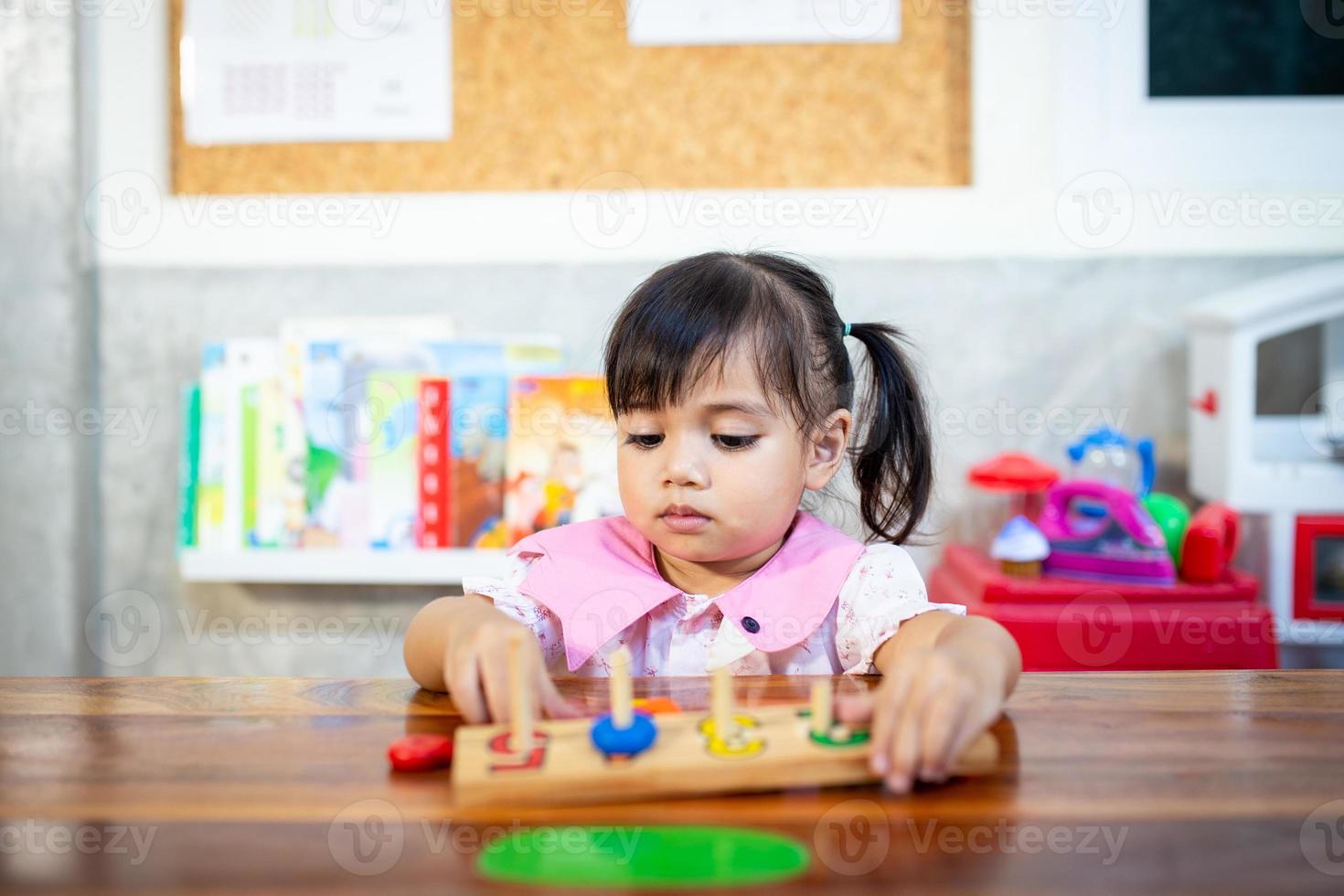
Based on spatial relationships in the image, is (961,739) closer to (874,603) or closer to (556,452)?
(874,603)

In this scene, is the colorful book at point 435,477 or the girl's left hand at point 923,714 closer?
the girl's left hand at point 923,714

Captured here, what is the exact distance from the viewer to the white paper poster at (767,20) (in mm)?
1858

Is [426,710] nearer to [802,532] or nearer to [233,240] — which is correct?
[802,532]

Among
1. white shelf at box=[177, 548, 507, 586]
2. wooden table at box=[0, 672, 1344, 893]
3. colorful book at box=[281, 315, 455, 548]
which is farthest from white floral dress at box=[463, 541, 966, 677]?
colorful book at box=[281, 315, 455, 548]

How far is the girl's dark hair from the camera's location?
3.20 feet

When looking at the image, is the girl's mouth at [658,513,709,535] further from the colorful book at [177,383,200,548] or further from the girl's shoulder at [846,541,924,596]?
the colorful book at [177,383,200,548]

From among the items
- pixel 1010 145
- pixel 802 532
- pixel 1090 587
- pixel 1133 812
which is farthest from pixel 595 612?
pixel 1010 145

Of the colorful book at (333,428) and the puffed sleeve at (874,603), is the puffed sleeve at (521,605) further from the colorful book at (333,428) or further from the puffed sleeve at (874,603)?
the colorful book at (333,428)

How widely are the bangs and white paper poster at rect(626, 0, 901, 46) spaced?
97 cm

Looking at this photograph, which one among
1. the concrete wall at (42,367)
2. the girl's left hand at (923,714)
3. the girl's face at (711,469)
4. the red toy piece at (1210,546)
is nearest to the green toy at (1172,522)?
the red toy piece at (1210,546)

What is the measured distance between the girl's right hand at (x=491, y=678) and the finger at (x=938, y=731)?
21 centimetres

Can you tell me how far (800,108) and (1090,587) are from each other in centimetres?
93

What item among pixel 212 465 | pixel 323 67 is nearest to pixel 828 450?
pixel 212 465

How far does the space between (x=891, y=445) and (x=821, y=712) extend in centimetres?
61
